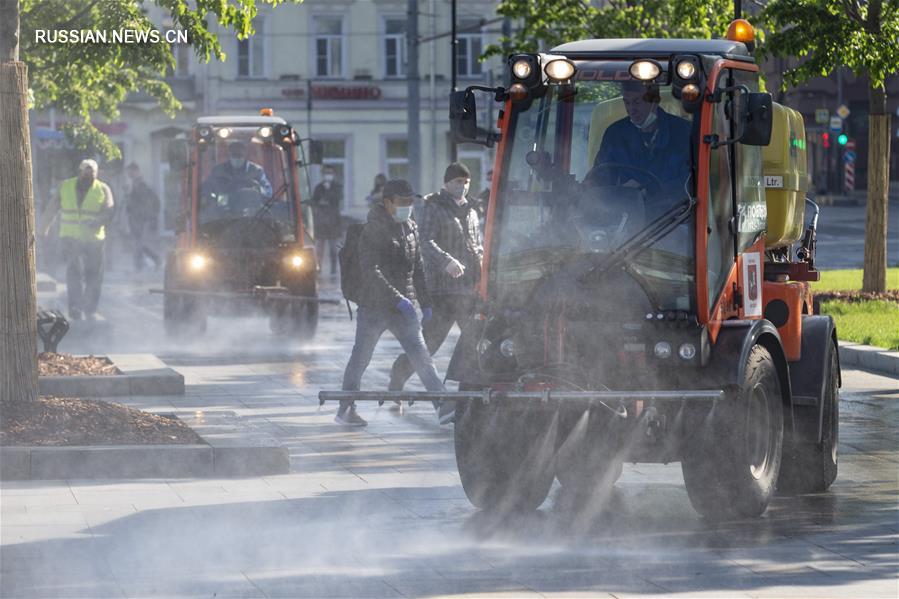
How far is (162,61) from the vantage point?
55.3 ft

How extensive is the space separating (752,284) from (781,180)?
760 mm

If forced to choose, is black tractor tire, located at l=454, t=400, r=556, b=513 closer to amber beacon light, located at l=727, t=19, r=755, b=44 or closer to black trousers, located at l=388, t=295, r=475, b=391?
amber beacon light, located at l=727, t=19, r=755, b=44

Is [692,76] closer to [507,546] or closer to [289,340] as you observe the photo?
[507,546]

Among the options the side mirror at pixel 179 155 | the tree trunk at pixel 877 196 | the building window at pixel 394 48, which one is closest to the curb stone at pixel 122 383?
the side mirror at pixel 179 155

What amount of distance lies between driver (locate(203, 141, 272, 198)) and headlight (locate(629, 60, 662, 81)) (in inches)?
463

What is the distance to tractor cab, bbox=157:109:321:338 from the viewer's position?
1931 cm

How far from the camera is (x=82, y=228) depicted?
2092cm

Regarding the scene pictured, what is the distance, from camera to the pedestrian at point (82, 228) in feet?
68.5

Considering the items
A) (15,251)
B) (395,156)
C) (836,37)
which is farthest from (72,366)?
(395,156)

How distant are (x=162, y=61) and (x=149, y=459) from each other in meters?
7.90

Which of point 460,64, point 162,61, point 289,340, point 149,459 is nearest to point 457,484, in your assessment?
point 149,459

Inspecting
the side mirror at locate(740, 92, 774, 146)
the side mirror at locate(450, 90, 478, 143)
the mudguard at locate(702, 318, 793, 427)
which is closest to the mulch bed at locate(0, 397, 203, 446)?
the side mirror at locate(450, 90, 478, 143)

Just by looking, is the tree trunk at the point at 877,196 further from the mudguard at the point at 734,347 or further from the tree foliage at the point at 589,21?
the mudguard at the point at 734,347

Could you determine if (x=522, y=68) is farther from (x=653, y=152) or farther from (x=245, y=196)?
(x=245, y=196)
